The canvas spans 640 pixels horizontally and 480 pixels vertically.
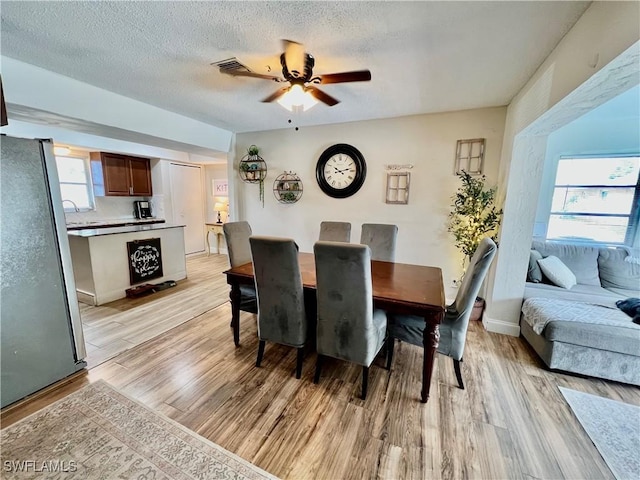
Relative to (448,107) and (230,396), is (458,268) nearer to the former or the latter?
(448,107)

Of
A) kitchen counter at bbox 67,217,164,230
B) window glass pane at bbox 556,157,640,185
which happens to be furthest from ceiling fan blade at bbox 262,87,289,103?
kitchen counter at bbox 67,217,164,230

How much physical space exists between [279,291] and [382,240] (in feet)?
4.76

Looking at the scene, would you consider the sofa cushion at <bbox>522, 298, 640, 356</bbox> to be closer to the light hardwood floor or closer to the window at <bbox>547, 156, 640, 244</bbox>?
the light hardwood floor

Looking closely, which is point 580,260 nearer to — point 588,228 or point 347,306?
point 588,228

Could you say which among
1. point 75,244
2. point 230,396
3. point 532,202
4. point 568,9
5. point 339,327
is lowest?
point 230,396

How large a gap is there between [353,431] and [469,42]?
265cm

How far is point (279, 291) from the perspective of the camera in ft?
6.45

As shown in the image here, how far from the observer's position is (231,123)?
3.88m

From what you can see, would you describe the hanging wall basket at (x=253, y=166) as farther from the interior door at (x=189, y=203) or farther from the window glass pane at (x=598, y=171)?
the window glass pane at (x=598, y=171)

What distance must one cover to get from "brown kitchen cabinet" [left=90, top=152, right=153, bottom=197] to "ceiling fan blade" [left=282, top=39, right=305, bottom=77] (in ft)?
15.6

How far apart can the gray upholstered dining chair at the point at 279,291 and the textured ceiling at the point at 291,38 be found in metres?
1.37

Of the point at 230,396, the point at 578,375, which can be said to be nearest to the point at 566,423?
the point at 578,375

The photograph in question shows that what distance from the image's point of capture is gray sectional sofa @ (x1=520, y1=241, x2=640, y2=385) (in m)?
1.99

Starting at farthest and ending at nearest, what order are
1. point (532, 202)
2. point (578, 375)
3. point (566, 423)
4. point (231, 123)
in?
1. point (231, 123)
2. point (532, 202)
3. point (578, 375)
4. point (566, 423)
